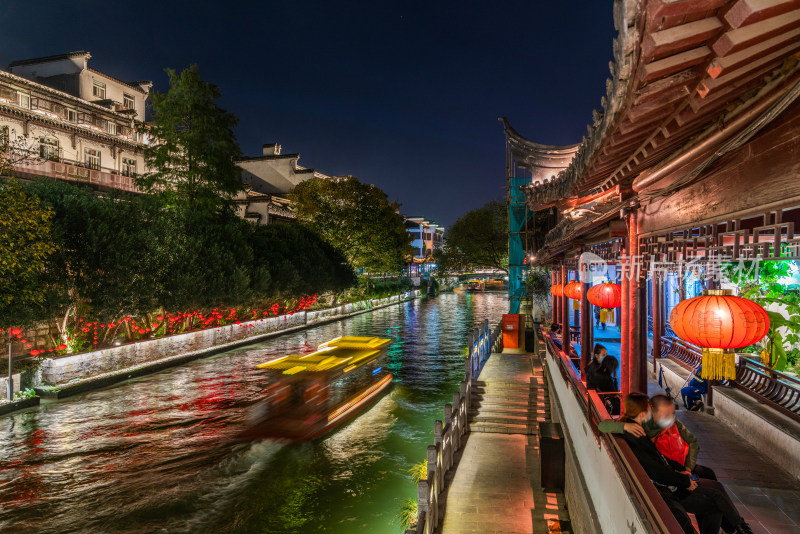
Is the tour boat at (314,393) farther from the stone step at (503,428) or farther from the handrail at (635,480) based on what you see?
the handrail at (635,480)

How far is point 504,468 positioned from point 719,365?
5745 mm

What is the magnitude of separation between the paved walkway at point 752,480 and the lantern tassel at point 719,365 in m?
1.84

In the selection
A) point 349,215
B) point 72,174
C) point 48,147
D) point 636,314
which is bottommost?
point 636,314

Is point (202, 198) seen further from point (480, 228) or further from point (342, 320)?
point (480, 228)

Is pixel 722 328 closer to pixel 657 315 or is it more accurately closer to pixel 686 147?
pixel 686 147

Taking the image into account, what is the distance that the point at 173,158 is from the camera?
2408 cm

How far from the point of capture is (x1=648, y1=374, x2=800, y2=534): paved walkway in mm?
4637

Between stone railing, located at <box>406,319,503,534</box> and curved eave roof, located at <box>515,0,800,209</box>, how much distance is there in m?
4.44

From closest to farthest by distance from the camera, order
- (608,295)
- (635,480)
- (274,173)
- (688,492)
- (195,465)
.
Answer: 1. (635,480)
2. (688,492)
3. (608,295)
4. (195,465)
5. (274,173)

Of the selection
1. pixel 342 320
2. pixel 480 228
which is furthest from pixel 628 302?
pixel 480 228

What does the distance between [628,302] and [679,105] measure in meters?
3.15

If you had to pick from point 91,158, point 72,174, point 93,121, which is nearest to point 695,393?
point 72,174

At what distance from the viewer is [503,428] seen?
428 inches

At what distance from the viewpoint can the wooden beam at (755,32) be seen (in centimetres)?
192
